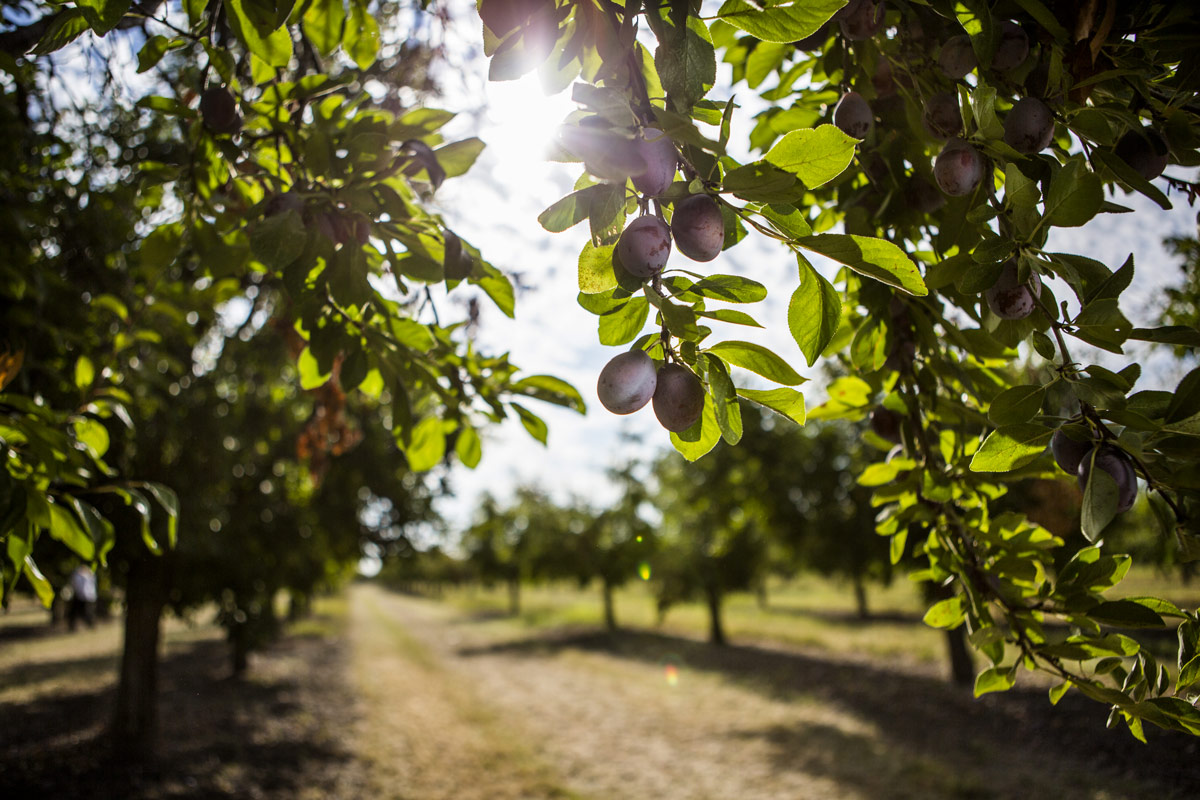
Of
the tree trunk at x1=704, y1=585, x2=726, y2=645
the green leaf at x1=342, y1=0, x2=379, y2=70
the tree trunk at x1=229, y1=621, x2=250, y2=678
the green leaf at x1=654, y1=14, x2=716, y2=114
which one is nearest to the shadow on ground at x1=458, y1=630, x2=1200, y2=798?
the green leaf at x1=654, y1=14, x2=716, y2=114

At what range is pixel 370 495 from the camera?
12141 mm

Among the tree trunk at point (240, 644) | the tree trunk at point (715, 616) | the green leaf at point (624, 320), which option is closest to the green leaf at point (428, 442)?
the green leaf at point (624, 320)

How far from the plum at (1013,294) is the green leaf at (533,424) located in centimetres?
Answer: 107

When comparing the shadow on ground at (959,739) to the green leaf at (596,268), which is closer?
the green leaf at (596,268)

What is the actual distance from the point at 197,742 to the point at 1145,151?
10448mm

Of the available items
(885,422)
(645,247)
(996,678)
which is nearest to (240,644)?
(885,422)

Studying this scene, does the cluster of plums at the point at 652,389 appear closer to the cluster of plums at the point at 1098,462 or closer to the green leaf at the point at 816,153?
the green leaf at the point at 816,153

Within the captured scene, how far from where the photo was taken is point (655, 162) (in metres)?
0.75

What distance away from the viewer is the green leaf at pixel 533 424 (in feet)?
5.49

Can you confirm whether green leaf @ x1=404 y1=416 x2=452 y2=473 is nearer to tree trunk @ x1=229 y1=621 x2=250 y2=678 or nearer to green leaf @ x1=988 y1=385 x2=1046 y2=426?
green leaf @ x1=988 y1=385 x2=1046 y2=426

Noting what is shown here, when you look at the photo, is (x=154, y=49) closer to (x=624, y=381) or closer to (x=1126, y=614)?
(x=624, y=381)

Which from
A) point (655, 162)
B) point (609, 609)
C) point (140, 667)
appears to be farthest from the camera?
point (609, 609)

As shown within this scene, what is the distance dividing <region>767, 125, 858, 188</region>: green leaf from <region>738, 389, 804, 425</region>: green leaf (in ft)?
0.94

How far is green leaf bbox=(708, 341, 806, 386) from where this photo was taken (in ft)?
2.87
